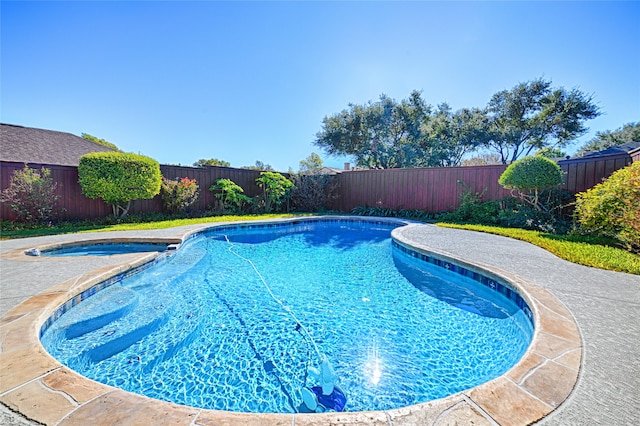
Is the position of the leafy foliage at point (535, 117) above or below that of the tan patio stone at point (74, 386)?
above

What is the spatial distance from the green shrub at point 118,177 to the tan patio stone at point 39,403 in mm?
8506

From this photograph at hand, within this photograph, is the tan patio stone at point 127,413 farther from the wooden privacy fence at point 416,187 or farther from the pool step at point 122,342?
the wooden privacy fence at point 416,187

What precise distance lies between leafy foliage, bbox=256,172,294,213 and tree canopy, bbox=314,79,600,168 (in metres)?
7.20

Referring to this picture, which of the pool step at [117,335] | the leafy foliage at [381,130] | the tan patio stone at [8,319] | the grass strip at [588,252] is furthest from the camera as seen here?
the leafy foliage at [381,130]

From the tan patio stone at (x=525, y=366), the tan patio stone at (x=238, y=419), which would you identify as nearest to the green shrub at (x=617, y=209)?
the tan patio stone at (x=525, y=366)

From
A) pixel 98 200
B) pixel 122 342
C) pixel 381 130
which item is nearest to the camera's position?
pixel 122 342

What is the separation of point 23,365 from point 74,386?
1.63 feet

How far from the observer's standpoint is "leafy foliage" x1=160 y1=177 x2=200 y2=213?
32.1ft

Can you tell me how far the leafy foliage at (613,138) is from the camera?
59.7 feet

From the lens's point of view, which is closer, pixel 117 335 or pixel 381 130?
pixel 117 335

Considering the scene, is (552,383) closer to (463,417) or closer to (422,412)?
(463,417)

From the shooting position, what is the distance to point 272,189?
12016 mm

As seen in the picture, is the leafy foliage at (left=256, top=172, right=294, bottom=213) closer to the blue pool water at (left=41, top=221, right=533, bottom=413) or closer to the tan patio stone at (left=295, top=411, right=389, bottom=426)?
the blue pool water at (left=41, top=221, right=533, bottom=413)

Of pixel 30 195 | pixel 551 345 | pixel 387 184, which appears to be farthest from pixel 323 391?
A: pixel 387 184
